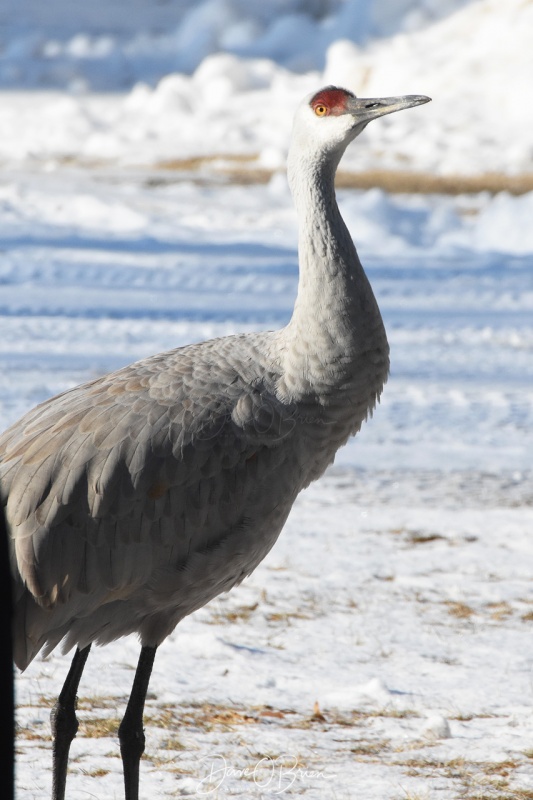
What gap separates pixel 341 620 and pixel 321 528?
0.96 metres

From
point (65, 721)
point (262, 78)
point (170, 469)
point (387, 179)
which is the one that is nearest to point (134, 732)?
point (65, 721)

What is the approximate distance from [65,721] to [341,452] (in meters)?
3.41

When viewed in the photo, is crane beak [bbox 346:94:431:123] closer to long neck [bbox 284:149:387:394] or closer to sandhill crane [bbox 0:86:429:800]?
long neck [bbox 284:149:387:394]

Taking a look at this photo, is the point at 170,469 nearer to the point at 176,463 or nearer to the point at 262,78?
the point at 176,463

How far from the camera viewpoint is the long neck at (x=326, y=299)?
3.36 m

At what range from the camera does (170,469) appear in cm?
317

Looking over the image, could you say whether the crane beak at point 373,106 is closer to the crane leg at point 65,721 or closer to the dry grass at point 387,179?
the crane leg at point 65,721

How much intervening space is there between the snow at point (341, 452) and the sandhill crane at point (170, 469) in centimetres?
48

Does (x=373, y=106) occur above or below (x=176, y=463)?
above

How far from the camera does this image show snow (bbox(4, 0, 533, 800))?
3.49m

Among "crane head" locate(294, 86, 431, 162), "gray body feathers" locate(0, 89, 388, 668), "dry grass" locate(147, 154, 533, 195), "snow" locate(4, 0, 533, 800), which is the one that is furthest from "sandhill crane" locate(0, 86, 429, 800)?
"dry grass" locate(147, 154, 533, 195)

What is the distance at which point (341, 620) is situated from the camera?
445 centimetres

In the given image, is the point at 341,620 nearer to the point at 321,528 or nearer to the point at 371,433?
the point at 321,528

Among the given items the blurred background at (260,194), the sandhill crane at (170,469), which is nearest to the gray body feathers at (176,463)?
the sandhill crane at (170,469)
